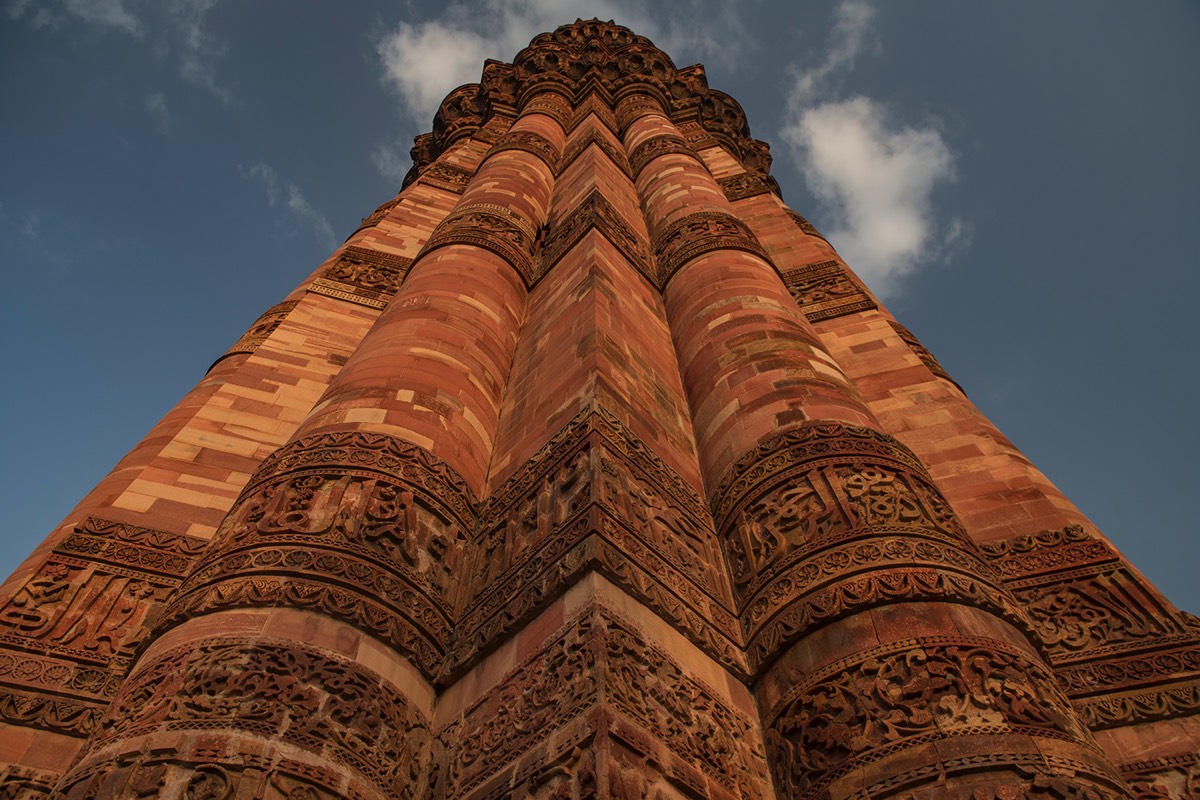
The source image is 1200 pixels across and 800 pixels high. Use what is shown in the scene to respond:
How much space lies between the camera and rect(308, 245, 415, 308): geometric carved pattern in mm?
10047

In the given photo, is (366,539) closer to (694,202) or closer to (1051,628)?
(1051,628)

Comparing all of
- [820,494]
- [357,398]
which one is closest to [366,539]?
[357,398]

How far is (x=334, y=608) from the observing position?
3.94 meters

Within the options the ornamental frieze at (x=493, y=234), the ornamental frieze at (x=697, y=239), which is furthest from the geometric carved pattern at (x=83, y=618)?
the ornamental frieze at (x=697, y=239)

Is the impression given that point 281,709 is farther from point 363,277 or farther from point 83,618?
point 363,277

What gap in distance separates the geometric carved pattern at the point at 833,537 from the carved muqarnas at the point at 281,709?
166 centimetres

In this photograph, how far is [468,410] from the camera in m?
5.96

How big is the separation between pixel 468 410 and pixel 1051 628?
378 centimetres

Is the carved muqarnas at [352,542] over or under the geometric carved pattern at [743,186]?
under

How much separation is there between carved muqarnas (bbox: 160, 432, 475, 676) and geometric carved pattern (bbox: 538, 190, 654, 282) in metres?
3.95

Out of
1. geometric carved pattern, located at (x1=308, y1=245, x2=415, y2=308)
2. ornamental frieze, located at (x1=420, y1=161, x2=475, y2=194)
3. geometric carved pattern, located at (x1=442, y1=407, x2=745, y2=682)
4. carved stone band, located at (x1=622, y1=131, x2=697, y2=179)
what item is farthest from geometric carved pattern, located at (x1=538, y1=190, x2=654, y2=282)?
ornamental frieze, located at (x1=420, y1=161, x2=475, y2=194)

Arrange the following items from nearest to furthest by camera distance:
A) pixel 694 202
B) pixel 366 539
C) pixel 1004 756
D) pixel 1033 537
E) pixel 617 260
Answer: pixel 1004 756, pixel 366 539, pixel 1033 537, pixel 617 260, pixel 694 202

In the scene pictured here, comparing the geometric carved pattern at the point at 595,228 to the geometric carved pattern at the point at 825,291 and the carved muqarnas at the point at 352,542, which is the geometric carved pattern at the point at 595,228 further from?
the carved muqarnas at the point at 352,542

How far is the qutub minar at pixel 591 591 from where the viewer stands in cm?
319
